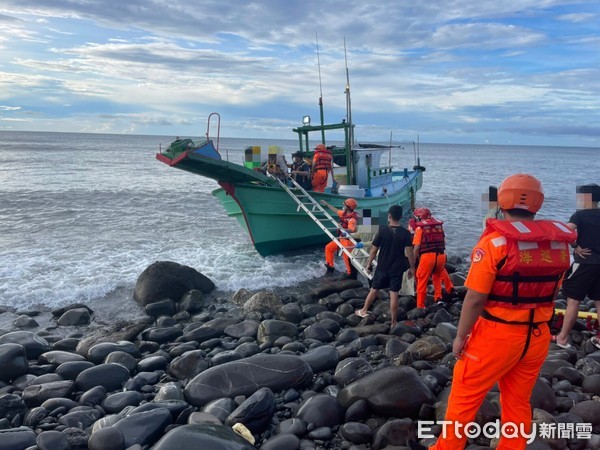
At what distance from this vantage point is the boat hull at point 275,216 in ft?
40.5

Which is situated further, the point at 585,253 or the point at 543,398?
the point at 585,253

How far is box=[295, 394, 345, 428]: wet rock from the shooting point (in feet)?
15.5

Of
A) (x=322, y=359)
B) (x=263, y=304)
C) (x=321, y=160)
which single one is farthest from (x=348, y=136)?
(x=322, y=359)

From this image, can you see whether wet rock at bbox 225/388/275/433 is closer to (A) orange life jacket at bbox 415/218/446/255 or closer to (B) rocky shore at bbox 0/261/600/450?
(B) rocky shore at bbox 0/261/600/450

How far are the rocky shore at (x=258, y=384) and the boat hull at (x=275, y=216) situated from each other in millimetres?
4256

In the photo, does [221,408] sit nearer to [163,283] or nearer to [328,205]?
[163,283]

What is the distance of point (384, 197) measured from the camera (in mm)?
15359

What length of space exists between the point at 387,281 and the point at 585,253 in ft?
9.07

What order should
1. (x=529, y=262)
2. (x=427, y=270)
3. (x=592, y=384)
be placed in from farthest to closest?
(x=427, y=270)
(x=592, y=384)
(x=529, y=262)

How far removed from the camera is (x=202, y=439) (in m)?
4.02

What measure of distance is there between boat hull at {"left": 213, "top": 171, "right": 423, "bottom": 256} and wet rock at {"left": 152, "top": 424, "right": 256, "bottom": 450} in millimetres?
7723

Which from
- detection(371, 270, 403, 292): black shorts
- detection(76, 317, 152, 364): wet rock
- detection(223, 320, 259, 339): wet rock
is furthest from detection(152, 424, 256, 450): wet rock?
detection(371, 270, 403, 292): black shorts

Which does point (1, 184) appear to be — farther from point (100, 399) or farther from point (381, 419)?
point (381, 419)

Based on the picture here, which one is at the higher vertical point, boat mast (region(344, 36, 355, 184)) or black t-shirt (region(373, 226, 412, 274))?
boat mast (region(344, 36, 355, 184))
